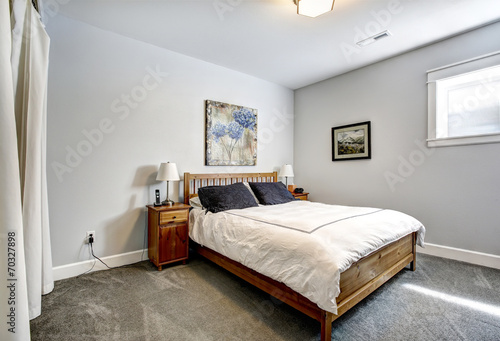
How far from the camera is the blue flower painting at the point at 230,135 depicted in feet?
11.8

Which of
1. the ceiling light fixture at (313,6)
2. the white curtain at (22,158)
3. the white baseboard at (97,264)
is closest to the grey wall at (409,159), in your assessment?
the ceiling light fixture at (313,6)

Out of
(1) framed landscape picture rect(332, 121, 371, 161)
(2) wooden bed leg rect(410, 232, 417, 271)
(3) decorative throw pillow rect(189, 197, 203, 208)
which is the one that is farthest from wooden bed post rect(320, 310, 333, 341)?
(1) framed landscape picture rect(332, 121, 371, 161)

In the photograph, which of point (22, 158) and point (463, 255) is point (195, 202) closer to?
point (22, 158)

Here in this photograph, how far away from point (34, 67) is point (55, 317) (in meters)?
1.85

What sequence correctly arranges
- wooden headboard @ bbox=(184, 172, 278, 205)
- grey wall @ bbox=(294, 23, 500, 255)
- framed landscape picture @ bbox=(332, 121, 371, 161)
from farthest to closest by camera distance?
framed landscape picture @ bbox=(332, 121, 371, 161) → wooden headboard @ bbox=(184, 172, 278, 205) → grey wall @ bbox=(294, 23, 500, 255)

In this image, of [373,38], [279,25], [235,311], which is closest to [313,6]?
[279,25]

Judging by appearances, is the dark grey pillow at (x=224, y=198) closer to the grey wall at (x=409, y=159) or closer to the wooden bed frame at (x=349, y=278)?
the wooden bed frame at (x=349, y=278)

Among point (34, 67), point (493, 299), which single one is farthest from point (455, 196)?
point (34, 67)

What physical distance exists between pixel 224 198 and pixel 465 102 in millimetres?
3263

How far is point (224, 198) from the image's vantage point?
2.98m

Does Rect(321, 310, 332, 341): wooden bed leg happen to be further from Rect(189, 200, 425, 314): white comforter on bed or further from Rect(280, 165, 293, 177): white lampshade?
Rect(280, 165, 293, 177): white lampshade

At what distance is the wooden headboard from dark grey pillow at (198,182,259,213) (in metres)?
0.35

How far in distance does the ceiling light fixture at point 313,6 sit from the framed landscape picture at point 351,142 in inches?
80.1

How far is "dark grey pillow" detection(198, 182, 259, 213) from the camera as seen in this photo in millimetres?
2900
